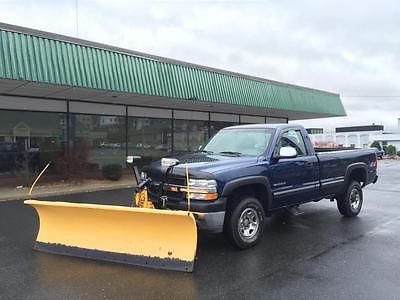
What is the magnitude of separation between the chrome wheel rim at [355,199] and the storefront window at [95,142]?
10.4 m

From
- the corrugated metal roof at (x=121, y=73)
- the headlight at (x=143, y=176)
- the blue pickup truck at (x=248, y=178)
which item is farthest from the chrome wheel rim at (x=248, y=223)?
the corrugated metal roof at (x=121, y=73)

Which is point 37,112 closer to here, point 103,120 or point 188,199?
point 103,120

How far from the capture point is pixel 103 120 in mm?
18047

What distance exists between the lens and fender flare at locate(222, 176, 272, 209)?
243 inches

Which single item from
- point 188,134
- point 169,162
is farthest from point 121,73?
point 169,162

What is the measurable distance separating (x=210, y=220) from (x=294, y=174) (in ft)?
7.17

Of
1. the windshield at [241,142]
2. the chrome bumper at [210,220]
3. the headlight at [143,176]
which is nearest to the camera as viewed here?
the chrome bumper at [210,220]

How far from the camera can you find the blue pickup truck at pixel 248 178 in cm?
609

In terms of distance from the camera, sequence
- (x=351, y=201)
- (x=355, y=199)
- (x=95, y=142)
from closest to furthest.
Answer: (x=351, y=201) < (x=355, y=199) < (x=95, y=142)

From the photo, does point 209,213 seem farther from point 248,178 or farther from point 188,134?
point 188,134

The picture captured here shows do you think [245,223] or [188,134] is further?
[188,134]

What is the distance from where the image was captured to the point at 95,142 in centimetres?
1791

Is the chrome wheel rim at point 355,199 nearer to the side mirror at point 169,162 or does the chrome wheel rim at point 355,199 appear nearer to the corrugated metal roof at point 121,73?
the side mirror at point 169,162

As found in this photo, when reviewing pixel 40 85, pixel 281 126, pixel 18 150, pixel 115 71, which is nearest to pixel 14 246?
pixel 281 126
